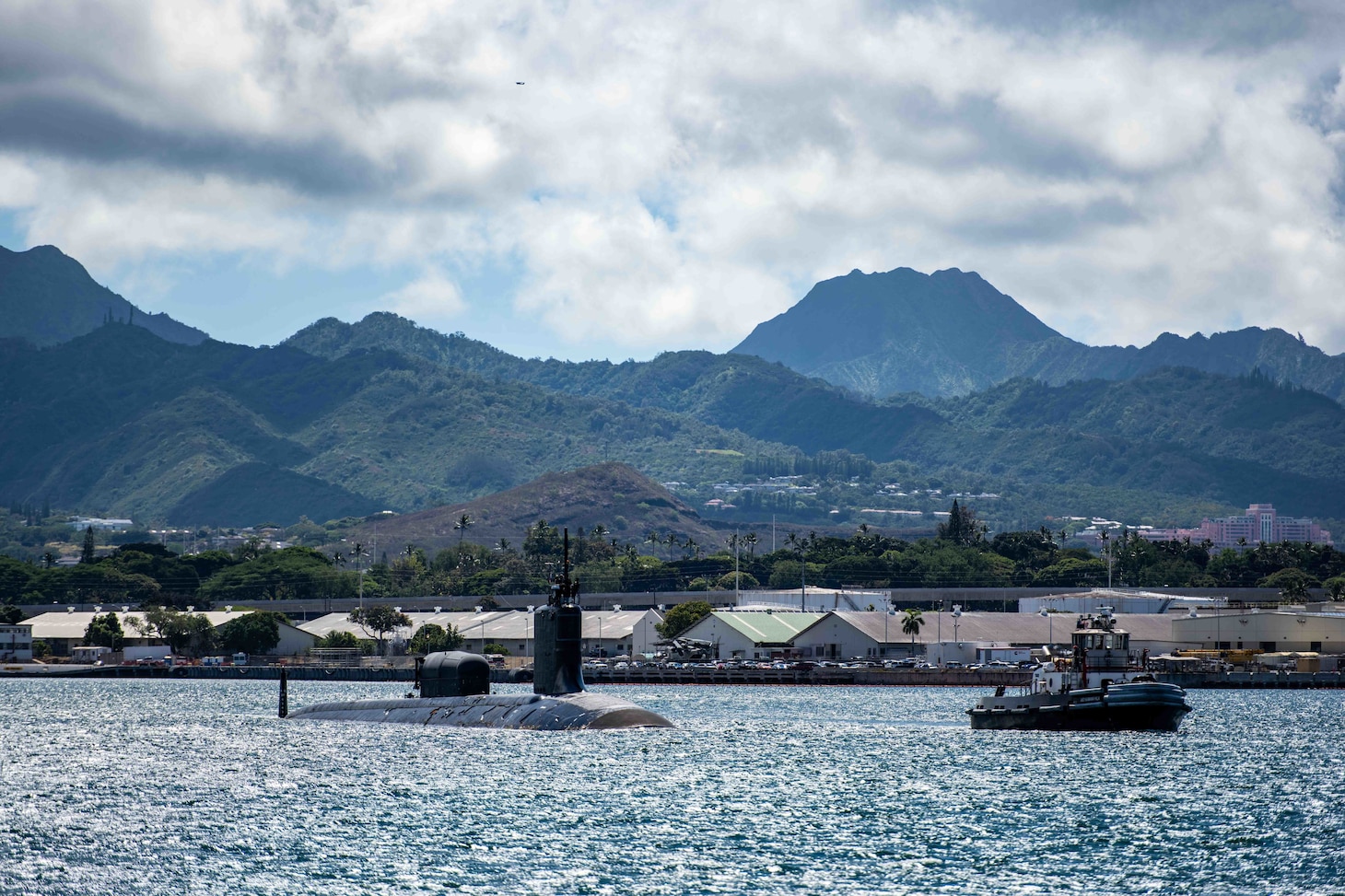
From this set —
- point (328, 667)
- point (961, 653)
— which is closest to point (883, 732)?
point (961, 653)

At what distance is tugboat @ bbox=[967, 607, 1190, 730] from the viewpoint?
78.2m

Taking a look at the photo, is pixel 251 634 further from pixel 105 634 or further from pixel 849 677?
pixel 849 677

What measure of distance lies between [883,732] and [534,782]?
30.1 meters

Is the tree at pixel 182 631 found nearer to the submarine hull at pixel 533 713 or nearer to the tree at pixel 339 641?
the tree at pixel 339 641

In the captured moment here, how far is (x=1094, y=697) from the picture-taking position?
78.2m

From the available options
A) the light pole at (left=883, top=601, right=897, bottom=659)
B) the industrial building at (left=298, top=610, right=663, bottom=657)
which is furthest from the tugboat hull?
the industrial building at (left=298, top=610, right=663, bottom=657)

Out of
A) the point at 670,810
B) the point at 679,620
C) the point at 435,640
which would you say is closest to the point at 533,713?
the point at 670,810

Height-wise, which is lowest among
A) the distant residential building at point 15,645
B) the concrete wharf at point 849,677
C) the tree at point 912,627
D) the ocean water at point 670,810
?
the ocean water at point 670,810

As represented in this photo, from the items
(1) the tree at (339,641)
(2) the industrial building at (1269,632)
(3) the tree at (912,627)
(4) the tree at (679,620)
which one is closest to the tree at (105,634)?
(1) the tree at (339,641)

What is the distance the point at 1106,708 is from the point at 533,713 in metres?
26.7

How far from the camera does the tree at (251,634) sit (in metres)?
182

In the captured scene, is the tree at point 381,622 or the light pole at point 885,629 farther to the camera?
the tree at point 381,622

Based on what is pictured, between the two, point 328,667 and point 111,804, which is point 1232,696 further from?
point 111,804

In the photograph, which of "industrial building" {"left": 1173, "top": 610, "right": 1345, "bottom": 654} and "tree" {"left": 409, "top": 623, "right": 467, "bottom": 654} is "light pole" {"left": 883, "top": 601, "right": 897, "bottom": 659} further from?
"tree" {"left": 409, "top": 623, "right": 467, "bottom": 654}
